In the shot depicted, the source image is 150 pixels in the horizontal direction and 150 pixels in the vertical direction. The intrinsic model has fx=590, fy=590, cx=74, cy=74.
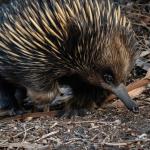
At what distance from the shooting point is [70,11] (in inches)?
185

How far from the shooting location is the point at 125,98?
4.59 meters

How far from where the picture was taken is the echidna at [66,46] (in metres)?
4.58

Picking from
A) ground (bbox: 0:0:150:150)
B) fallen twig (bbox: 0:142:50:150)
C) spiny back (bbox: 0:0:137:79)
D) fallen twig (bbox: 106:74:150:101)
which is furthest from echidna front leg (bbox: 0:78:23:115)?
fallen twig (bbox: 106:74:150:101)

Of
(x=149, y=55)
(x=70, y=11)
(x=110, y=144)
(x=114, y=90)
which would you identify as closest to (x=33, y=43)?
(x=70, y=11)

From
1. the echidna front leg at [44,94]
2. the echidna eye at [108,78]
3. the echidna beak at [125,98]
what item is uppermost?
the echidna eye at [108,78]

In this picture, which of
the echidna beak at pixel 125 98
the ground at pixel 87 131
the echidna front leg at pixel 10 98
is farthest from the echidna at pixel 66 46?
the echidna front leg at pixel 10 98

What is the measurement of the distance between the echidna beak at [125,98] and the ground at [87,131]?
19 cm

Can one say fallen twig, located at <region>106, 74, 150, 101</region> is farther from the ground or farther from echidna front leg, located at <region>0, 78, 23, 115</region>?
echidna front leg, located at <region>0, 78, 23, 115</region>

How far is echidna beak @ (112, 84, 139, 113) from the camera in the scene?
4548 mm

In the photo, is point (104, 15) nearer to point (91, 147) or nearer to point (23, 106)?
point (91, 147)

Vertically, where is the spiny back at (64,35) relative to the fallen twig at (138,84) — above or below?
above

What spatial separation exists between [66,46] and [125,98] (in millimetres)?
622

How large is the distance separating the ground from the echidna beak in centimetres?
19

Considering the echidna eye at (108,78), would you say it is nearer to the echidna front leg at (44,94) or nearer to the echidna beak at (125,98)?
the echidna beak at (125,98)
